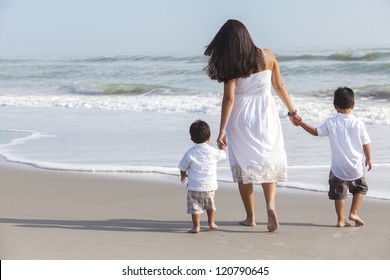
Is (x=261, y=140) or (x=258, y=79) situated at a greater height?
(x=258, y=79)

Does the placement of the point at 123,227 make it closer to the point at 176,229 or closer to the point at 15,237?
the point at 176,229

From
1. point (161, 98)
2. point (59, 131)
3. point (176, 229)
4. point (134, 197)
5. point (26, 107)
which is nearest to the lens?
point (176, 229)

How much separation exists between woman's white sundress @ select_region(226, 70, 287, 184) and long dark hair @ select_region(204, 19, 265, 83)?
0.28 feet

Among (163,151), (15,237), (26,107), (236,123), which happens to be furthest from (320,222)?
(26,107)

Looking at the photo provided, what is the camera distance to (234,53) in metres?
5.16

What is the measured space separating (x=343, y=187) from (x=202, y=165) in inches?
40.0

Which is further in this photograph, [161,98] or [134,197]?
[161,98]

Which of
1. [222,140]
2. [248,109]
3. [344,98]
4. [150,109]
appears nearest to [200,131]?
[222,140]

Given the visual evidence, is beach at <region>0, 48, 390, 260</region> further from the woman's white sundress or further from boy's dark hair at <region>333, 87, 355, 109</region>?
boy's dark hair at <region>333, 87, 355, 109</region>

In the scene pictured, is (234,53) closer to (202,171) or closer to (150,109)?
(202,171)

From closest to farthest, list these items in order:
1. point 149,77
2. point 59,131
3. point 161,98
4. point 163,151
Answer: point 163,151
point 59,131
point 161,98
point 149,77

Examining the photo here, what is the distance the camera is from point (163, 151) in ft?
31.4

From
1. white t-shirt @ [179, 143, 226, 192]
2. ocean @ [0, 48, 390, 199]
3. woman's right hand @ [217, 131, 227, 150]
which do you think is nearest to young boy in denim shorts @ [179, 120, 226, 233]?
white t-shirt @ [179, 143, 226, 192]

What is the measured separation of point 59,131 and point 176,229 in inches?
276
